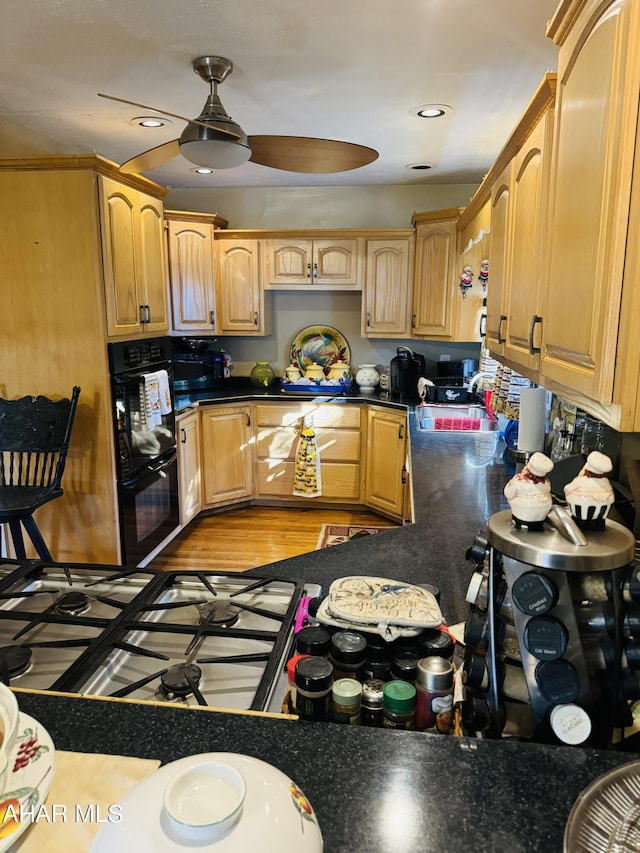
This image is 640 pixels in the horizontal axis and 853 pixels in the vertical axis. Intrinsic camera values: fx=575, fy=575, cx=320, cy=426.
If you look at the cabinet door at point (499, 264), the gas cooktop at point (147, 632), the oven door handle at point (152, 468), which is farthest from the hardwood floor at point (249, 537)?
the gas cooktop at point (147, 632)

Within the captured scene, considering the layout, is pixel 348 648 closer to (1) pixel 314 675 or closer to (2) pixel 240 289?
(1) pixel 314 675

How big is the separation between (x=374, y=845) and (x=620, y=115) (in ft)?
3.14

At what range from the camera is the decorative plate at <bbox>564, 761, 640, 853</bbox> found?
0.56 metres

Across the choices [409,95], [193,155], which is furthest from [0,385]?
[409,95]

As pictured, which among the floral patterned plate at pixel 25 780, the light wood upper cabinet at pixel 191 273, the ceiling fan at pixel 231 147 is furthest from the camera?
the light wood upper cabinet at pixel 191 273

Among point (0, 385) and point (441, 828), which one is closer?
point (441, 828)

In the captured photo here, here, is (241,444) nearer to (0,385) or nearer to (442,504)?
(0,385)

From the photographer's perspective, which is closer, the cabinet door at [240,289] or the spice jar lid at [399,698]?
the spice jar lid at [399,698]

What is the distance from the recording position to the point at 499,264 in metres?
2.04

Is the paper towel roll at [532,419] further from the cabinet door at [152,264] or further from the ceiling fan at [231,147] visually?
the cabinet door at [152,264]

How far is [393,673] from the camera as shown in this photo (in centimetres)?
83

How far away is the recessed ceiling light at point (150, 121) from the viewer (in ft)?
9.67

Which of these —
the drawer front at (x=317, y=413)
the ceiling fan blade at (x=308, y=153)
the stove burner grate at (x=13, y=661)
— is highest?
the ceiling fan blade at (x=308, y=153)

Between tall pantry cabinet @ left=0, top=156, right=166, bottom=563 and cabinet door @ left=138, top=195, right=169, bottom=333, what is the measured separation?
13 cm
